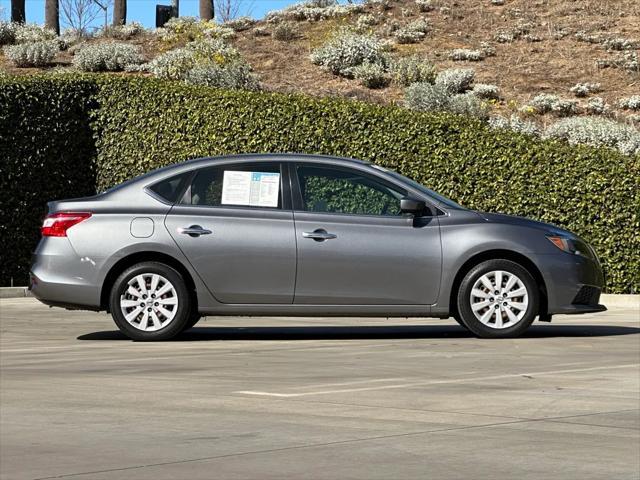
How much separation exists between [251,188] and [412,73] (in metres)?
18.8

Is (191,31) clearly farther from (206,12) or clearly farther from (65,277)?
(65,277)

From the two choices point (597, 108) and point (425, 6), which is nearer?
point (597, 108)

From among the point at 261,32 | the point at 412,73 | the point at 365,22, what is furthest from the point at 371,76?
the point at 365,22

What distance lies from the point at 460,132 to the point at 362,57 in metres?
14.4

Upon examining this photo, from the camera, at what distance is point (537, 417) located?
7.63 metres

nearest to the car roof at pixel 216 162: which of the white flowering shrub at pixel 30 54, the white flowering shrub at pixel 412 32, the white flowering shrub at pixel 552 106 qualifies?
the white flowering shrub at pixel 552 106

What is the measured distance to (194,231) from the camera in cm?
1209

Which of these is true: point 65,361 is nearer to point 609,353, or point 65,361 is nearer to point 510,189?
point 609,353

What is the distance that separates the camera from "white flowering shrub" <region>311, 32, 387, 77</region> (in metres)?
32.2

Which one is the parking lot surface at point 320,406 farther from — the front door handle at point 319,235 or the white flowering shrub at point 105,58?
the white flowering shrub at point 105,58

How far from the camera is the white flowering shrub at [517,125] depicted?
26453 millimetres

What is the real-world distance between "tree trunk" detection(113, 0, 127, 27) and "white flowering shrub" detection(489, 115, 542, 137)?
693 inches

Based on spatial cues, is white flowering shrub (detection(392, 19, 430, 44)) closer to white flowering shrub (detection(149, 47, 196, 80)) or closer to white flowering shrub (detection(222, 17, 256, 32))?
white flowering shrub (detection(222, 17, 256, 32))

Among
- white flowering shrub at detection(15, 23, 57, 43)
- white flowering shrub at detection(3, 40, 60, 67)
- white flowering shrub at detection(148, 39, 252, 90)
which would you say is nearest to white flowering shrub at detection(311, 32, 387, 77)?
white flowering shrub at detection(148, 39, 252, 90)
